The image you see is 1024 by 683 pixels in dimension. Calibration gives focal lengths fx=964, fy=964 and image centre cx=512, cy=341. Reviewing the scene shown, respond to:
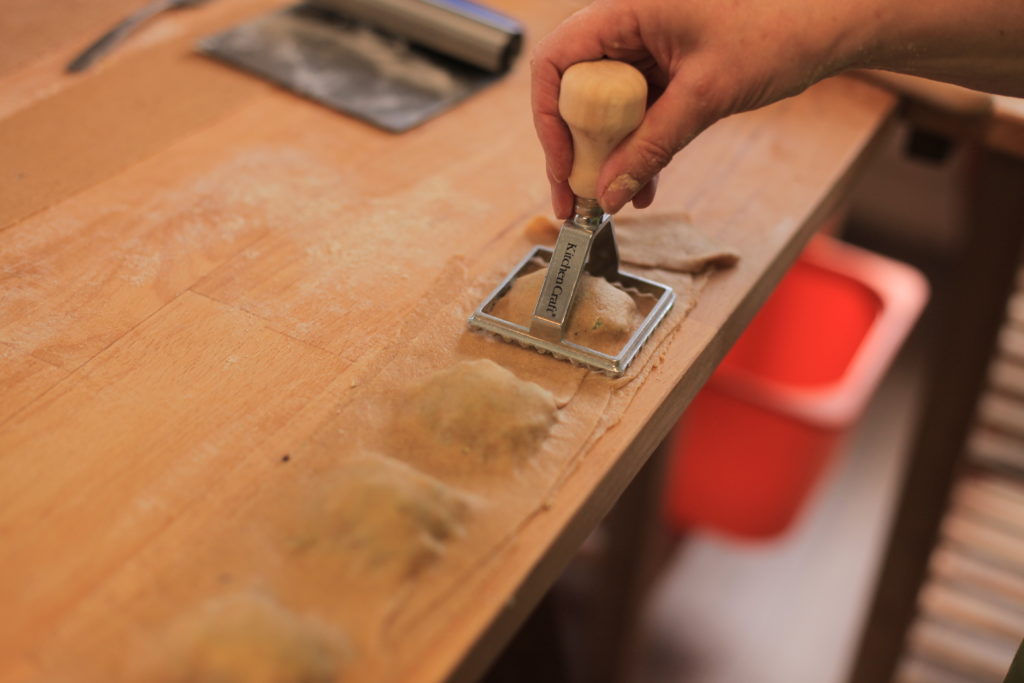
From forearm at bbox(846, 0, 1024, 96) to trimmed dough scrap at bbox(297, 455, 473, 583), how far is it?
0.51 m

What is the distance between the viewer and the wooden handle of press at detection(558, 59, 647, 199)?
2.50 ft

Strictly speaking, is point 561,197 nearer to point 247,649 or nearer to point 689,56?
point 689,56

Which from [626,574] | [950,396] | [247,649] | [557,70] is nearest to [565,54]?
[557,70]

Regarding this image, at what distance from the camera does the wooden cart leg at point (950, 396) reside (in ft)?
4.38

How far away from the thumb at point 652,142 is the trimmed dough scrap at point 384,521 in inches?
11.7

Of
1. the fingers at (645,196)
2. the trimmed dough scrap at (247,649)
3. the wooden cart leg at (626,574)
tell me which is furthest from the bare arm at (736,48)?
the wooden cart leg at (626,574)

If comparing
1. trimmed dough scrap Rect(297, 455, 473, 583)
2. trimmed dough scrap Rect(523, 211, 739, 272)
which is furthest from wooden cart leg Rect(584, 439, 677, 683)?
trimmed dough scrap Rect(297, 455, 473, 583)

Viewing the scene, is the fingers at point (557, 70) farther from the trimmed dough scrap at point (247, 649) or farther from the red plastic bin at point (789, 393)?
the red plastic bin at point (789, 393)

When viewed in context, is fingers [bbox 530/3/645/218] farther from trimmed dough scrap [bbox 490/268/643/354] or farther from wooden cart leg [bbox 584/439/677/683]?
wooden cart leg [bbox 584/439/677/683]

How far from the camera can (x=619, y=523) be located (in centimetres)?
163

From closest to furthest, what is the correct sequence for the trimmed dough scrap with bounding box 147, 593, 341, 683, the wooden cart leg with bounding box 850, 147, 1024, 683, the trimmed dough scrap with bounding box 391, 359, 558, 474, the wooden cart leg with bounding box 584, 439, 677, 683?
the trimmed dough scrap with bounding box 147, 593, 341, 683
the trimmed dough scrap with bounding box 391, 359, 558, 474
the wooden cart leg with bounding box 850, 147, 1024, 683
the wooden cart leg with bounding box 584, 439, 677, 683

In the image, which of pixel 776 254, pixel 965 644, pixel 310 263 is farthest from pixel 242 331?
pixel 965 644

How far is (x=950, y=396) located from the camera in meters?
1.48

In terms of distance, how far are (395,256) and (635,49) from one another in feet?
0.99
